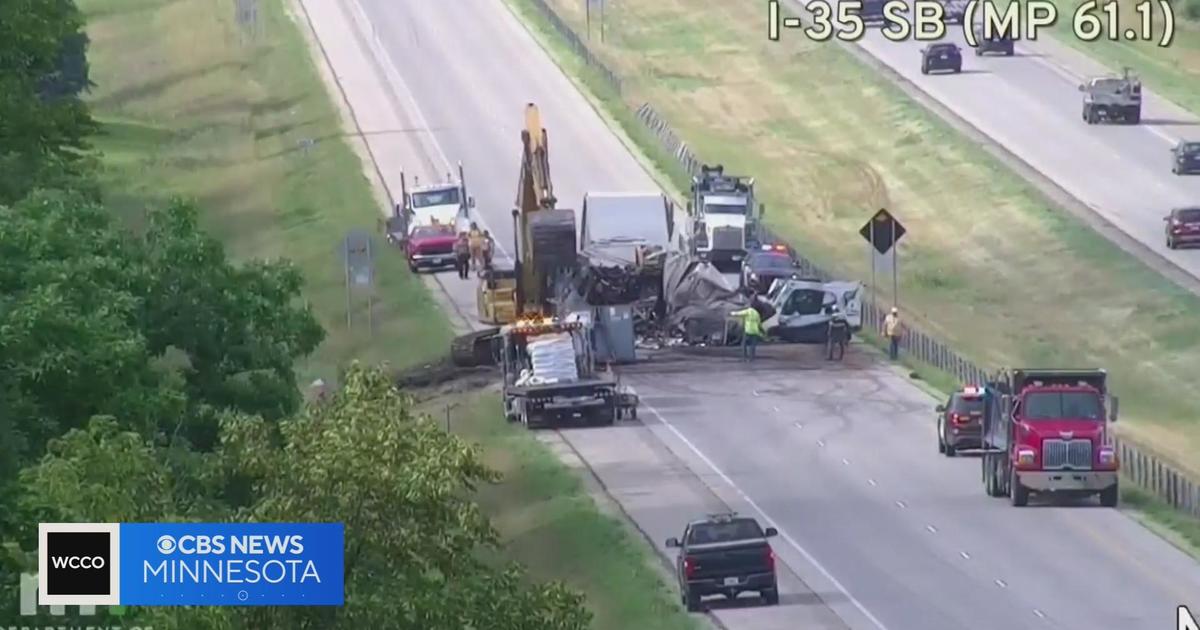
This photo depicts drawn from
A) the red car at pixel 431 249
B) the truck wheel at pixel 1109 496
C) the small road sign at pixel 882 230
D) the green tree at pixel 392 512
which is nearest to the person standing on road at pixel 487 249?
the red car at pixel 431 249

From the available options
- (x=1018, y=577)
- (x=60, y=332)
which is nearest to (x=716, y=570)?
(x=1018, y=577)

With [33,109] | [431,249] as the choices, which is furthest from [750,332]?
[33,109]

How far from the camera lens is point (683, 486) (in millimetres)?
47500

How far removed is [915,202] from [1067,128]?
28.5ft

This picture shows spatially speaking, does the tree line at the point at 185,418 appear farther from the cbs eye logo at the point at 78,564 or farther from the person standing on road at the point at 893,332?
the person standing on road at the point at 893,332

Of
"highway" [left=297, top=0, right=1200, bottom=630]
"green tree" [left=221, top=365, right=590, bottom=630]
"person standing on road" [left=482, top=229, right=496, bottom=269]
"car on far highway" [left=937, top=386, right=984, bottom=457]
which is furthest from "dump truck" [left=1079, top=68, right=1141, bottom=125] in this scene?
"green tree" [left=221, top=365, right=590, bottom=630]

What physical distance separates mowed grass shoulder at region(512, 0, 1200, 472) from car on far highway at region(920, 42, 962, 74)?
72.0 inches

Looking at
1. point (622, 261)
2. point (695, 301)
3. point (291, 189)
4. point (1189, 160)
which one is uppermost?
point (622, 261)

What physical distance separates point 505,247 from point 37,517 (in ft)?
175

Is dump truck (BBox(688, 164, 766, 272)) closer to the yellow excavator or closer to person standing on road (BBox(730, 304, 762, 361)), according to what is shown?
the yellow excavator

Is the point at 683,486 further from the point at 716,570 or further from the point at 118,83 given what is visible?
the point at 118,83

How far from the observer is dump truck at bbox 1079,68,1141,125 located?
92062mm

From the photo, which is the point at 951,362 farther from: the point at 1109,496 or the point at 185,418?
the point at 185,418

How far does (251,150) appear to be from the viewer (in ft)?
308
